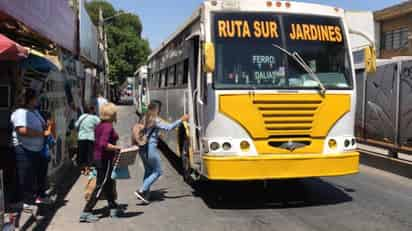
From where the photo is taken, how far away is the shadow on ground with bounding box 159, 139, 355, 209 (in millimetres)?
7926

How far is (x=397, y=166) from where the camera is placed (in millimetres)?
11180

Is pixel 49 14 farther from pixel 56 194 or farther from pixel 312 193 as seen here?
pixel 312 193

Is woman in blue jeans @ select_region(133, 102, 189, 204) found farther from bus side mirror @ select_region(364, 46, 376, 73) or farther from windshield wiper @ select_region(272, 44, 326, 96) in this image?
bus side mirror @ select_region(364, 46, 376, 73)

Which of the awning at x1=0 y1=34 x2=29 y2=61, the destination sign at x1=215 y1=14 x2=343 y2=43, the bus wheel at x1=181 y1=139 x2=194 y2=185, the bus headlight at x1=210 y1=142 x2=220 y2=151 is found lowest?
the bus wheel at x1=181 y1=139 x2=194 y2=185

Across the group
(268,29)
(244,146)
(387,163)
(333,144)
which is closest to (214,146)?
(244,146)

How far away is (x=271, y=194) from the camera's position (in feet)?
28.2

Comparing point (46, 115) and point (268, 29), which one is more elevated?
point (268, 29)

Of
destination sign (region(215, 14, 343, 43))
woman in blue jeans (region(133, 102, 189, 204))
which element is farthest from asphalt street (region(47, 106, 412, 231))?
destination sign (region(215, 14, 343, 43))

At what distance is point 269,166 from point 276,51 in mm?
1743

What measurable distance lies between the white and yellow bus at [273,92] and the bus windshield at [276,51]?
15 mm

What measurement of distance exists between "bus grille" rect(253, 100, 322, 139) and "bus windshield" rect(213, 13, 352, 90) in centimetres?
26

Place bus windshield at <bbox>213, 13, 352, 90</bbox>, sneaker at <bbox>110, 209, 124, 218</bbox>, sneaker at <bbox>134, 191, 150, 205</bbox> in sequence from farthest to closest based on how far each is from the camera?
1. sneaker at <bbox>134, 191, 150, 205</bbox>
2. bus windshield at <bbox>213, 13, 352, 90</bbox>
3. sneaker at <bbox>110, 209, 124, 218</bbox>

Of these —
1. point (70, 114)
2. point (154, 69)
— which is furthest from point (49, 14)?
point (154, 69)

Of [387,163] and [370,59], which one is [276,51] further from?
[387,163]
